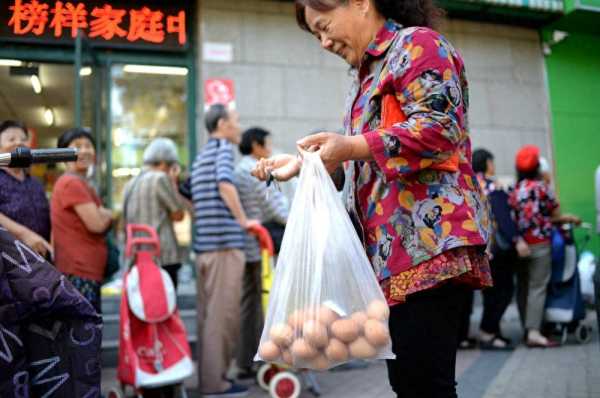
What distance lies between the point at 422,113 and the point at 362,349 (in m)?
0.65

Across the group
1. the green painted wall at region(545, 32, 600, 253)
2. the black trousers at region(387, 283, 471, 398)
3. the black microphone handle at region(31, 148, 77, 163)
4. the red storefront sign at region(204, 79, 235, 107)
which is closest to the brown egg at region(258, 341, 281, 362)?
the black trousers at region(387, 283, 471, 398)

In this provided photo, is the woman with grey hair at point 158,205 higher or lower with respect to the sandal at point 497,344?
higher

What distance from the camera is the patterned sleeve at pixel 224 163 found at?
4145 millimetres

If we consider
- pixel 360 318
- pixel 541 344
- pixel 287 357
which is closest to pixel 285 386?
pixel 287 357

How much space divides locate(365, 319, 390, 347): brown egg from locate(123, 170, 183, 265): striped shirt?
3009mm

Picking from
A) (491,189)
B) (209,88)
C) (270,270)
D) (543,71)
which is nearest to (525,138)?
(543,71)

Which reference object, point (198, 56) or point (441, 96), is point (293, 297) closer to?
point (441, 96)

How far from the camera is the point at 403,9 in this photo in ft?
6.00

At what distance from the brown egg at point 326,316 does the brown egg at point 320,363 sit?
0.10m

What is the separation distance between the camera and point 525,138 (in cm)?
838

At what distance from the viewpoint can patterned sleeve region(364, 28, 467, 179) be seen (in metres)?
1.52

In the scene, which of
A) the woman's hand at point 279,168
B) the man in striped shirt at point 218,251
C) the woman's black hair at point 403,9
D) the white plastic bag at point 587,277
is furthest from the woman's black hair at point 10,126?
the white plastic bag at point 587,277

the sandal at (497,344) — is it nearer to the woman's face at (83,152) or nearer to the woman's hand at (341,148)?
the woman's face at (83,152)

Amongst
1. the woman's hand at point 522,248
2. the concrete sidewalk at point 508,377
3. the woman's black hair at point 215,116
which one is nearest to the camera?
the concrete sidewalk at point 508,377
